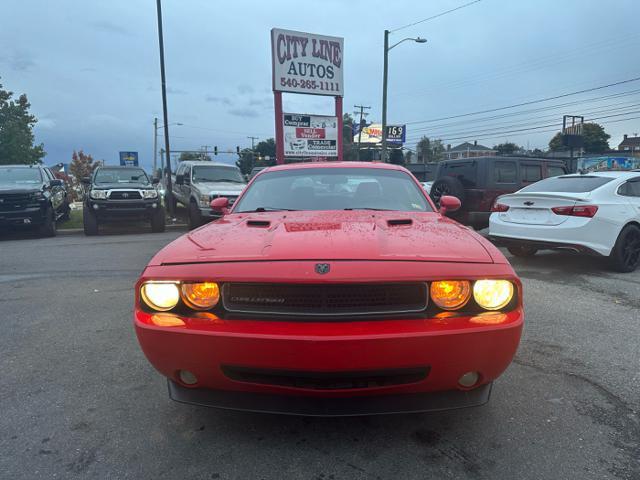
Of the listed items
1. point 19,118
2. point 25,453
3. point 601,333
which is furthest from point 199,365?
point 19,118

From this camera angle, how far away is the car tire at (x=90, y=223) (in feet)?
37.7

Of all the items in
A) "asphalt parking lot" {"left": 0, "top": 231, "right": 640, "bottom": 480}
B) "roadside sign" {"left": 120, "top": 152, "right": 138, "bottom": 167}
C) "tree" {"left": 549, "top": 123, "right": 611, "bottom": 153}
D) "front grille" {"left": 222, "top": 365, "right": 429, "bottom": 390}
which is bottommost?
"asphalt parking lot" {"left": 0, "top": 231, "right": 640, "bottom": 480}

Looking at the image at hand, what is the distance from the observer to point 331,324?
6.76 ft

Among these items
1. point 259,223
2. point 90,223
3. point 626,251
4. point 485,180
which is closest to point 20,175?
point 90,223

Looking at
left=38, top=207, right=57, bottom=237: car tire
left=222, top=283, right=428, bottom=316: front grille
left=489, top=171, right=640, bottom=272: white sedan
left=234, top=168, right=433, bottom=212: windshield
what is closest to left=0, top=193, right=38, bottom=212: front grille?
left=38, top=207, right=57, bottom=237: car tire

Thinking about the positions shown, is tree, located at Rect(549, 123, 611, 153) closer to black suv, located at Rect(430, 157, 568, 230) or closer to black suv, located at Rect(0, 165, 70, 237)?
black suv, located at Rect(430, 157, 568, 230)

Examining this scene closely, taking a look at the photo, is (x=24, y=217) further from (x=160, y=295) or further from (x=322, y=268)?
(x=322, y=268)

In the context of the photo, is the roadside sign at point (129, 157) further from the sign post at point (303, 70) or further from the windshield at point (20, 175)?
the windshield at point (20, 175)

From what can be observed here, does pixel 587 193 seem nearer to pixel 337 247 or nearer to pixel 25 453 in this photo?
pixel 337 247

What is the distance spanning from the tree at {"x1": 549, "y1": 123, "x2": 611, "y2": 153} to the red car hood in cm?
8419

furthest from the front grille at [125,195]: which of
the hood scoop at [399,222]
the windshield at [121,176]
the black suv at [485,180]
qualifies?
the hood scoop at [399,222]

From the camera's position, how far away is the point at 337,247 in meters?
2.25

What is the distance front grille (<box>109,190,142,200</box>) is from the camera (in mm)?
11703

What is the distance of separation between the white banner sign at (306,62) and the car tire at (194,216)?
16.7 feet
